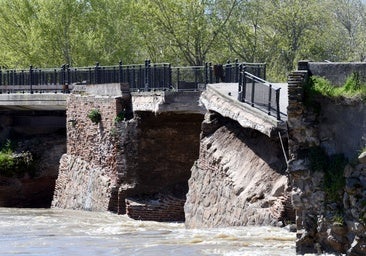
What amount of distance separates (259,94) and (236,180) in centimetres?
188

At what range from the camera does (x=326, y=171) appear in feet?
51.8

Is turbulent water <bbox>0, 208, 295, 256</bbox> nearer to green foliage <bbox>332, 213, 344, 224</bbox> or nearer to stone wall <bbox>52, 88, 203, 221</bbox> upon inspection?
stone wall <bbox>52, 88, 203, 221</bbox>

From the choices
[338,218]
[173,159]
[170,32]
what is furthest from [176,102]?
[170,32]

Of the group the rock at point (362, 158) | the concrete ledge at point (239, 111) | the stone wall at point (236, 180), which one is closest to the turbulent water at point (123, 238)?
the stone wall at point (236, 180)

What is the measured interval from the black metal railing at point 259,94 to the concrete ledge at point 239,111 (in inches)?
6.2

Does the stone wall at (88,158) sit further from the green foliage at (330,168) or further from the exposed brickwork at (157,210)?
the green foliage at (330,168)

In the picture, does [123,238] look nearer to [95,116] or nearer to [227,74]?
[227,74]

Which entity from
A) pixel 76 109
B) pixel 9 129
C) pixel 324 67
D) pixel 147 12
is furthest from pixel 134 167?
pixel 147 12

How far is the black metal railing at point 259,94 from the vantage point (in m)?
19.7

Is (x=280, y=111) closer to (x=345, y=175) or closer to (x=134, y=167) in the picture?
(x=345, y=175)

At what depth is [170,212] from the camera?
2973 centimetres

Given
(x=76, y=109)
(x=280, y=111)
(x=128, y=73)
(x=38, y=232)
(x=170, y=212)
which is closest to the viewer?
(x=280, y=111)

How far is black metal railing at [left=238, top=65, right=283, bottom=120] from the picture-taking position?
64.7 ft

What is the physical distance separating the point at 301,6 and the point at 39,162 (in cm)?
1768
